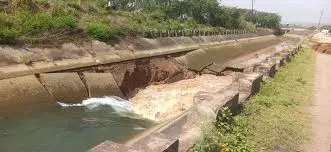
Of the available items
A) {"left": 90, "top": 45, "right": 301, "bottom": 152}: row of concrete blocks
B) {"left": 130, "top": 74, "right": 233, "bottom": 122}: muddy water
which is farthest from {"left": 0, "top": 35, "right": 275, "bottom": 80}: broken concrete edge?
{"left": 90, "top": 45, "right": 301, "bottom": 152}: row of concrete blocks

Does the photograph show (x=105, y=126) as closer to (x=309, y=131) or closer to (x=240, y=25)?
(x=309, y=131)

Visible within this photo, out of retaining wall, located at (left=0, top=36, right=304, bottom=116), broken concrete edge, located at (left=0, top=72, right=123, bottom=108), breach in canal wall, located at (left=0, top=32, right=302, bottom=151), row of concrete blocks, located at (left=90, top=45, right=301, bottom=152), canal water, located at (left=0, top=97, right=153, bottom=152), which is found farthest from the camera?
retaining wall, located at (left=0, top=36, right=304, bottom=116)

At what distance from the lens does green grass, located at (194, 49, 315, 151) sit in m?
6.84

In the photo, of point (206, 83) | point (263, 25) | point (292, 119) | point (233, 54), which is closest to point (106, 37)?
point (206, 83)

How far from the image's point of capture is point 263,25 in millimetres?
104500

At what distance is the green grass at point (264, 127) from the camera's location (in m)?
6.84

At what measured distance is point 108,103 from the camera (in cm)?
1338

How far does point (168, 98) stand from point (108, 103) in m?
2.44

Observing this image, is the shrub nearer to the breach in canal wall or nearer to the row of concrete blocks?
the breach in canal wall

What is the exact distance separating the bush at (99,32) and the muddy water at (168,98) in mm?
3576

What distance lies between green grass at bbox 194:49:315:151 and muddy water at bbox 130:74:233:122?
3170mm

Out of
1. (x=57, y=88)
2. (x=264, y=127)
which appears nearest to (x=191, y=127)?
(x=264, y=127)

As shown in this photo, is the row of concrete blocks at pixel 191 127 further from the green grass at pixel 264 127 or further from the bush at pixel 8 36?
the bush at pixel 8 36

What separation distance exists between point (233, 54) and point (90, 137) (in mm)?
22606
